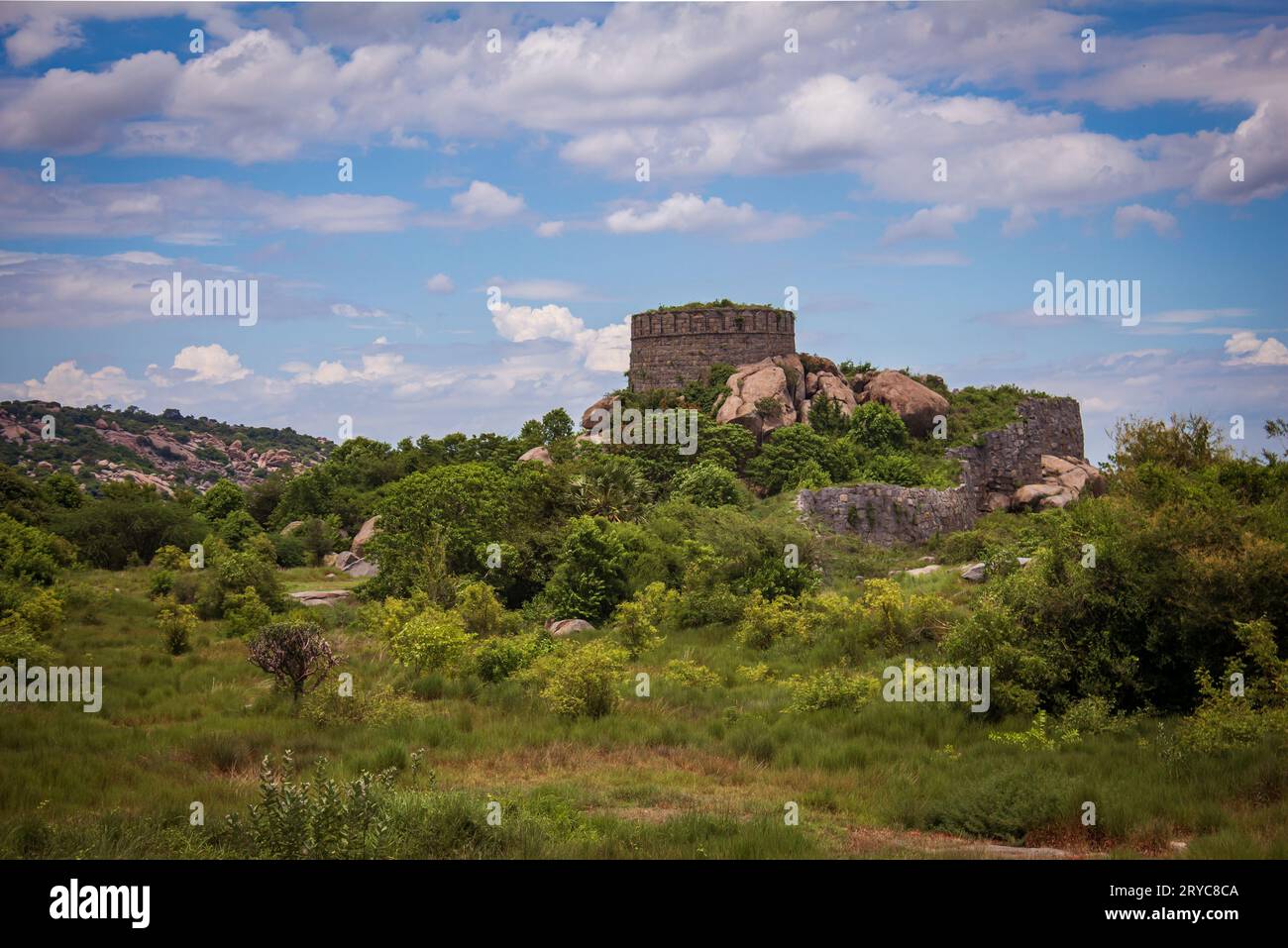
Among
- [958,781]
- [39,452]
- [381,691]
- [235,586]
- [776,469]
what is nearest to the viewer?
[958,781]

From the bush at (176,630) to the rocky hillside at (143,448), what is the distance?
3557cm

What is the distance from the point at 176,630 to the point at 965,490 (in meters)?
28.0

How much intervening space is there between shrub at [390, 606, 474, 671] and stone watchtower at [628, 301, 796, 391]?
89.5 ft

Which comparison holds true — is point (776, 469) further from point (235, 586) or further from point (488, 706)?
point (488, 706)

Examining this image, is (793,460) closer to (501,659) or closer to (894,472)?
(894,472)

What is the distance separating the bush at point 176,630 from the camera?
82.9 feet

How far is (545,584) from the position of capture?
103 ft

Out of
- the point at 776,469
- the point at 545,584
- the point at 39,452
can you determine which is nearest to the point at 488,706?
the point at 545,584

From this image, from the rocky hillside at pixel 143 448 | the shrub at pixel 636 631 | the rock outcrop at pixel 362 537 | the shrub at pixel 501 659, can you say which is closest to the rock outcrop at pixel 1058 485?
the shrub at pixel 636 631

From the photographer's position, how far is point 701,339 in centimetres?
4803

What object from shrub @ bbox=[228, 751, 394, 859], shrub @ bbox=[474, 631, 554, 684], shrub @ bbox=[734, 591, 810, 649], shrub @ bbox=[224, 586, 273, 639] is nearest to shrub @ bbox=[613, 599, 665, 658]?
shrub @ bbox=[734, 591, 810, 649]

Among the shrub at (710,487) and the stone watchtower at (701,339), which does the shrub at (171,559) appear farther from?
the stone watchtower at (701,339)

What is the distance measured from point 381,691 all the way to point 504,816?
7.93 meters

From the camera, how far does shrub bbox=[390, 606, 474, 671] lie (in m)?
21.5
